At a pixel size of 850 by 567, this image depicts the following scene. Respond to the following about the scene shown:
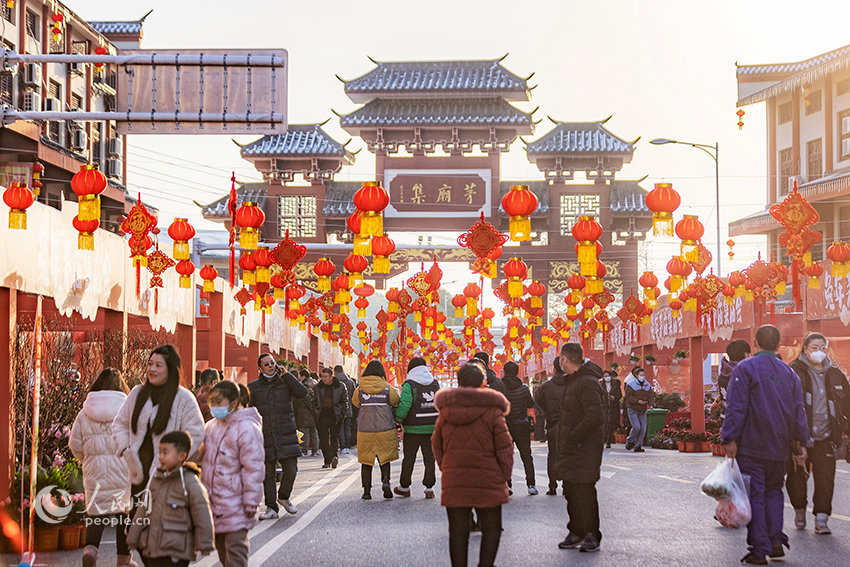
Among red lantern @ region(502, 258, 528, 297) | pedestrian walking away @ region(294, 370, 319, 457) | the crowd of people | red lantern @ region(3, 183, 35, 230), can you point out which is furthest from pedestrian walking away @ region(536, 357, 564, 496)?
red lantern @ region(502, 258, 528, 297)

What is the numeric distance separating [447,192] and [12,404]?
1213 inches

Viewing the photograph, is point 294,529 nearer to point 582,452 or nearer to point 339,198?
point 582,452

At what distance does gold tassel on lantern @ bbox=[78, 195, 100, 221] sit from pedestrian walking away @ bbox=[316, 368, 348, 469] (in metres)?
5.77

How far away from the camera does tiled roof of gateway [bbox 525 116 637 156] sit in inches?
1694

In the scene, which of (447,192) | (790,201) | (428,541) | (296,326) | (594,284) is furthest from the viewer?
(447,192)

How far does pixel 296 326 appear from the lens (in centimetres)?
3853

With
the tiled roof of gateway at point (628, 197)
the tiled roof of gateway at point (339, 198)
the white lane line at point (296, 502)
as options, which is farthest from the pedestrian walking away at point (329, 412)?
the tiled roof of gateway at point (628, 197)

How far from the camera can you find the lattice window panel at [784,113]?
143ft

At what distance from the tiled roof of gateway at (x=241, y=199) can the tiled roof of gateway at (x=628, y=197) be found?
14.1 metres

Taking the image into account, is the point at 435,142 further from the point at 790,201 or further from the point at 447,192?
the point at 790,201

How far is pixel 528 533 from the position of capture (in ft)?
32.6

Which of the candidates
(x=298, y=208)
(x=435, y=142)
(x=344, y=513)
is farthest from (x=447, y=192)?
(x=344, y=513)

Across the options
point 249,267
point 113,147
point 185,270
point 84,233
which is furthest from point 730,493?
point 113,147

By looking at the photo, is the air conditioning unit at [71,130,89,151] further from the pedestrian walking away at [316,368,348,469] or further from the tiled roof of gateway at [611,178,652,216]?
the tiled roof of gateway at [611,178,652,216]
